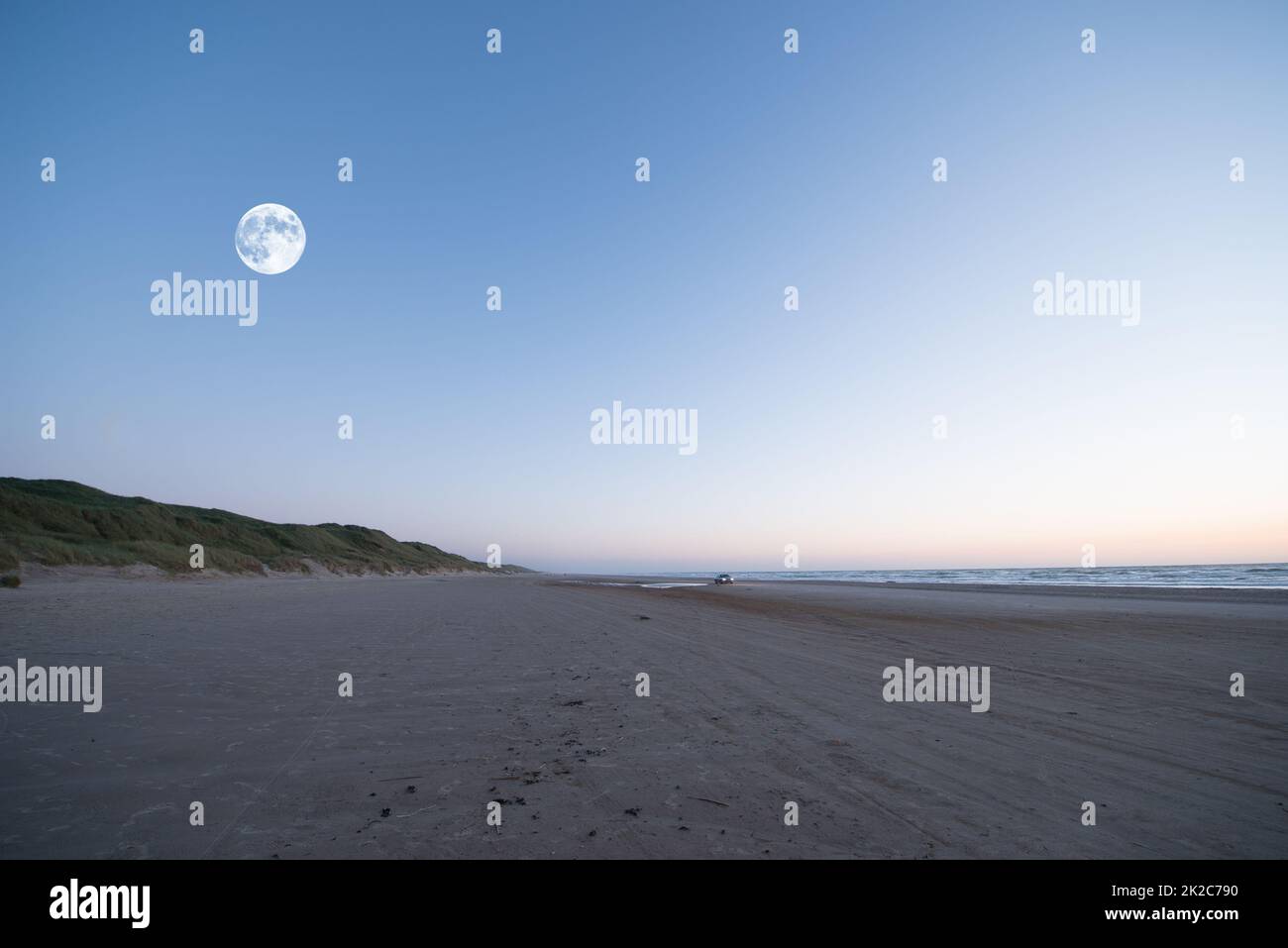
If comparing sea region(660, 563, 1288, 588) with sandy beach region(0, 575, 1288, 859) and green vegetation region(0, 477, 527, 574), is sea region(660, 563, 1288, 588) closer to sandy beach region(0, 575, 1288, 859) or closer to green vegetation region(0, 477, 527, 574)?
sandy beach region(0, 575, 1288, 859)

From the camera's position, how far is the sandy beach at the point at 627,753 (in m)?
4.75

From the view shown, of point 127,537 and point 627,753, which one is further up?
point 127,537

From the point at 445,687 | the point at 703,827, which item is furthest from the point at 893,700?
the point at 445,687

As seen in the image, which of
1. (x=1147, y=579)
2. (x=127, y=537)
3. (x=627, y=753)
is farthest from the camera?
(x=1147, y=579)

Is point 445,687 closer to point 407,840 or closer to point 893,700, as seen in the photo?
point 407,840

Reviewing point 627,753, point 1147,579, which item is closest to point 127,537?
point 627,753

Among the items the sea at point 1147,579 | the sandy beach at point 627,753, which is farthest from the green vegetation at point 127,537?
the sea at point 1147,579

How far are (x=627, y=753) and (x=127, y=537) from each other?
212ft

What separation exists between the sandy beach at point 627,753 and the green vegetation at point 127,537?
31.7 m

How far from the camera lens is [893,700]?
9758 mm

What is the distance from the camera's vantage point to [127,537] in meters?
51.7

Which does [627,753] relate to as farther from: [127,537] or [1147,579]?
[1147,579]

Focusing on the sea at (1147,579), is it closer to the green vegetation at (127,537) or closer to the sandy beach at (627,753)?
the sandy beach at (627,753)
